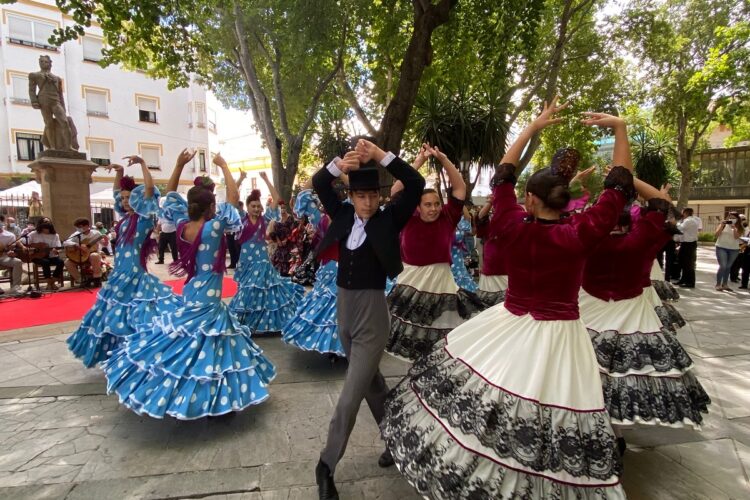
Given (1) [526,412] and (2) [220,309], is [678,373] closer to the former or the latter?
(1) [526,412]

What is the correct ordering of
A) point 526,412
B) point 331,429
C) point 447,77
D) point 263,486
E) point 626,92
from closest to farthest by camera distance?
point 526,412 < point 331,429 < point 263,486 < point 447,77 < point 626,92

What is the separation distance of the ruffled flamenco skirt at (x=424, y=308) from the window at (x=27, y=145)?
2967cm

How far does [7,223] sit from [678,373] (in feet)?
48.8

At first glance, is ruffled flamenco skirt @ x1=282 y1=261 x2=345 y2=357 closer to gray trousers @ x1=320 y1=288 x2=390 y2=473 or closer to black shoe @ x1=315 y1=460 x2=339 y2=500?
gray trousers @ x1=320 y1=288 x2=390 y2=473

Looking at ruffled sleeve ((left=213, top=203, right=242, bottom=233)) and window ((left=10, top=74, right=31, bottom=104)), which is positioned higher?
window ((left=10, top=74, right=31, bottom=104))

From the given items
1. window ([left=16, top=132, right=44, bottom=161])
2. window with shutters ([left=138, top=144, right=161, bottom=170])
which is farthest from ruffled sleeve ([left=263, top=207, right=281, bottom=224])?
window with shutters ([left=138, top=144, right=161, bottom=170])

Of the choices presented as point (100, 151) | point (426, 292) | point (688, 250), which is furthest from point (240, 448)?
point (100, 151)

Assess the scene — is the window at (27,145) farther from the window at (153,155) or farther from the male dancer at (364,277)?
the male dancer at (364,277)

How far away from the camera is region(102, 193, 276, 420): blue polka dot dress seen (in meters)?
3.30

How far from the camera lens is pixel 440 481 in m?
2.09

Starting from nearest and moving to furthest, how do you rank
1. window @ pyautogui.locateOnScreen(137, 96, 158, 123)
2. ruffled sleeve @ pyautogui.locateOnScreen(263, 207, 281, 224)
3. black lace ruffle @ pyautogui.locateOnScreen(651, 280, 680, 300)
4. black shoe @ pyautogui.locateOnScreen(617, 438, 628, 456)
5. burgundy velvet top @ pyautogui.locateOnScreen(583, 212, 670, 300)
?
1. black shoe @ pyautogui.locateOnScreen(617, 438, 628, 456)
2. burgundy velvet top @ pyautogui.locateOnScreen(583, 212, 670, 300)
3. black lace ruffle @ pyautogui.locateOnScreen(651, 280, 680, 300)
4. ruffled sleeve @ pyautogui.locateOnScreen(263, 207, 281, 224)
5. window @ pyautogui.locateOnScreen(137, 96, 158, 123)

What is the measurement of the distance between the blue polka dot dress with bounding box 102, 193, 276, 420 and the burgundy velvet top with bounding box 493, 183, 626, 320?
2.27 meters

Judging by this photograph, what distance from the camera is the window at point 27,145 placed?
25.7 metres

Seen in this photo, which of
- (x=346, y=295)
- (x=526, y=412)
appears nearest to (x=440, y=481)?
(x=526, y=412)
